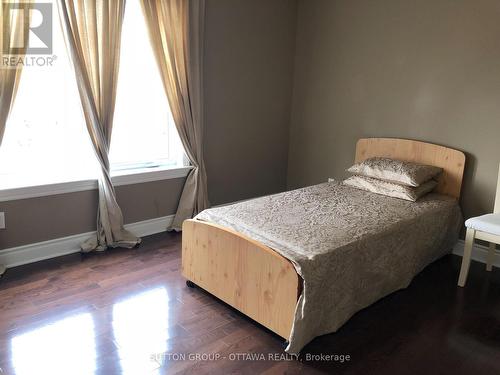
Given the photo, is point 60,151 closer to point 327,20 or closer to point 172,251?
point 172,251

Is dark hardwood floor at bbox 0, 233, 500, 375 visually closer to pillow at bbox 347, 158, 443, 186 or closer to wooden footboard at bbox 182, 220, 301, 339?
wooden footboard at bbox 182, 220, 301, 339

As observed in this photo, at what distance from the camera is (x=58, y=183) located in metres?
3.08

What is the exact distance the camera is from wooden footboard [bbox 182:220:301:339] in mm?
2141

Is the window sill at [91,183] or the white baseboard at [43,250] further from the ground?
the window sill at [91,183]

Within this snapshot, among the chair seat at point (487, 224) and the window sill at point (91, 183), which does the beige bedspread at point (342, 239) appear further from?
the window sill at point (91, 183)

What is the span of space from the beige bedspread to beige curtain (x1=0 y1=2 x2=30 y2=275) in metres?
1.43

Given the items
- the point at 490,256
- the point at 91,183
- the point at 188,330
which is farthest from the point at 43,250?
the point at 490,256

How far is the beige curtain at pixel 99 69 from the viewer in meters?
2.91

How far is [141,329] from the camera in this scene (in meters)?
2.30

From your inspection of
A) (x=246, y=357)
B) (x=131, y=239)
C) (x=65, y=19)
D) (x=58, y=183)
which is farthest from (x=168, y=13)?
(x=246, y=357)

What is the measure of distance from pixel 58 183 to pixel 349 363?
233cm

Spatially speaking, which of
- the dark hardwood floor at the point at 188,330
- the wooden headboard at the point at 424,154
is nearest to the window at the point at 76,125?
the dark hardwood floor at the point at 188,330

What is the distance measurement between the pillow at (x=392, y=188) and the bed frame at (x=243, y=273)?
1.51 meters

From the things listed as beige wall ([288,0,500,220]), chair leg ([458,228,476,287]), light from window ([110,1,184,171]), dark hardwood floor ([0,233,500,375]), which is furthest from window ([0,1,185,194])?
chair leg ([458,228,476,287])
